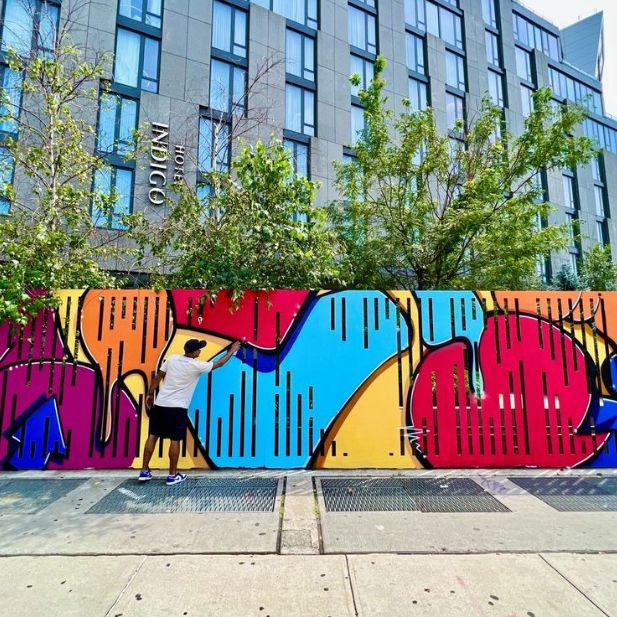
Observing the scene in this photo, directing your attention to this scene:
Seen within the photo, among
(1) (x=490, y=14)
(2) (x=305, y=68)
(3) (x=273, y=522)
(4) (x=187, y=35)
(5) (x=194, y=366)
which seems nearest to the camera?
(3) (x=273, y=522)

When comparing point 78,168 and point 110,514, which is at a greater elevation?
point 78,168

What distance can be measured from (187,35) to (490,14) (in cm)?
2226

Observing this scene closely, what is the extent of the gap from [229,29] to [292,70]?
3325 mm

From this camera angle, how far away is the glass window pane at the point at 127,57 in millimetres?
16828

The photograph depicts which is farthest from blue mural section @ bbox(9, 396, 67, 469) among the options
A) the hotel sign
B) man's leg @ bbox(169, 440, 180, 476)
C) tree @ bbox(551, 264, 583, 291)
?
tree @ bbox(551, 264, 583, 291)

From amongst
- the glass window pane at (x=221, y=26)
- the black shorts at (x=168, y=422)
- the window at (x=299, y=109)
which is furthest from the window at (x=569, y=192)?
the black shorts at (x=168, y=422)

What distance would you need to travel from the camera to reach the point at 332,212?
984 cm

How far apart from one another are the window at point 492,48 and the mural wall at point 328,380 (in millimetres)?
29354

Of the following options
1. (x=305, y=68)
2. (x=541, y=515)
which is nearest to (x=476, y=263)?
(x=541, y=515)

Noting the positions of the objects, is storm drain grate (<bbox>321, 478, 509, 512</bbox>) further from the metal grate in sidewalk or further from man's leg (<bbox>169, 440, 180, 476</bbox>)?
man's leg (<bbox>169, 440, 180, 476</bbox>)

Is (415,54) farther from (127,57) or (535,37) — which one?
(127,57)

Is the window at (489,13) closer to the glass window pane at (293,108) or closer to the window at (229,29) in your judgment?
the glass window pane at (293,108)

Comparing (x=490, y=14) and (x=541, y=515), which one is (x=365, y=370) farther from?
(x=490, y=14)

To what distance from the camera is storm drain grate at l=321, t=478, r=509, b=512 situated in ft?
13.0
